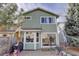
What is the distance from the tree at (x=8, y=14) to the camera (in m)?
3.05

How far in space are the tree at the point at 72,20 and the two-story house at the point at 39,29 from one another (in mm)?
182

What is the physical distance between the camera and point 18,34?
3.07 metres

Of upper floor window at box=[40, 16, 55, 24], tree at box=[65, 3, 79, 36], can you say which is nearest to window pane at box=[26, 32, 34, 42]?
upper floor window at box=[40, 16, 55, 24]

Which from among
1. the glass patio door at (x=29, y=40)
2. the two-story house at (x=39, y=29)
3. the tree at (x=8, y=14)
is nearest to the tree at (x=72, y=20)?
the two-story house at (x=39, y=29)

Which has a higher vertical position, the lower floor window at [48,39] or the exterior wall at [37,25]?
the exterior wall at [37,25]

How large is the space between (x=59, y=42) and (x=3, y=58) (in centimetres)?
88

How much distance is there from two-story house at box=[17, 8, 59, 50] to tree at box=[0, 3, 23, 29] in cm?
16

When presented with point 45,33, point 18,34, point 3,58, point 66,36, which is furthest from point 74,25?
point 3,58

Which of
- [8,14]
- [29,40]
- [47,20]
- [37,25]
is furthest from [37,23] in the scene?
[8,14]

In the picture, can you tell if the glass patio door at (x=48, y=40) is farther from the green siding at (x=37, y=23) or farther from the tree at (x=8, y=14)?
the tree at (x=8, y=14)

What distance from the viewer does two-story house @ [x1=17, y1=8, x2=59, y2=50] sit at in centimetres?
306

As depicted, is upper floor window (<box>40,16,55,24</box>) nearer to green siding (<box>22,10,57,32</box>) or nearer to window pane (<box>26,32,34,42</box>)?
green siding (<box>22,10,57,32</box>)

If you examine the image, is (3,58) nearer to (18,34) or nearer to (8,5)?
(18,34)

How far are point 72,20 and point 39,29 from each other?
52 centimetres
